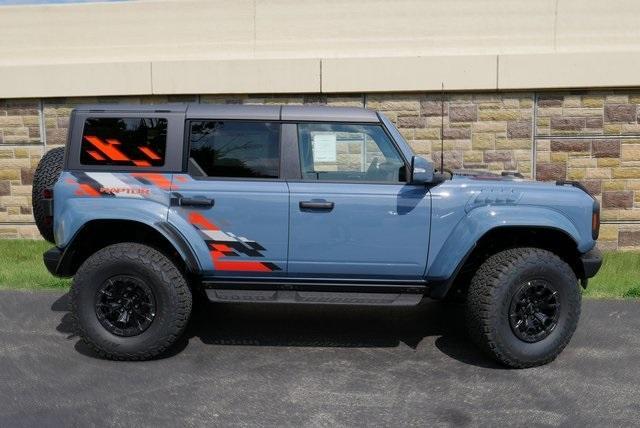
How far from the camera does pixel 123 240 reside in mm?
4625

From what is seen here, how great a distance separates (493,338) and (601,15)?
6.05 m

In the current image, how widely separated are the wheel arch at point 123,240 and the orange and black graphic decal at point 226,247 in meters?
0.15

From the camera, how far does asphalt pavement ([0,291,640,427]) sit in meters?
3.54

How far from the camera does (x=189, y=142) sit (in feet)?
14.6

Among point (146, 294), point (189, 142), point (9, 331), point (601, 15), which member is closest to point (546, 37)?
point (601, 15)

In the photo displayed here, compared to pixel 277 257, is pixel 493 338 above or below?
below

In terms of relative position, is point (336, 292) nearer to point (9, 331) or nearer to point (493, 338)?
point (493, 338)

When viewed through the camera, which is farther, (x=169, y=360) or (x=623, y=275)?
(x=623, y=275)

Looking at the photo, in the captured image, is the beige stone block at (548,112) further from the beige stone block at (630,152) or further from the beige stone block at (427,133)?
the beige stone block at (427,133)

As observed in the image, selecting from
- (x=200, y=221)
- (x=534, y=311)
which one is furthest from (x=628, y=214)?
(x=200, y=221)

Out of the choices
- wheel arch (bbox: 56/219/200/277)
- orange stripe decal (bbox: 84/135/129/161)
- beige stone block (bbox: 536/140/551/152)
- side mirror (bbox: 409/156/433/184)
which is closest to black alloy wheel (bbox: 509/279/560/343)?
side mirror (bbox: 409/156/433/184)

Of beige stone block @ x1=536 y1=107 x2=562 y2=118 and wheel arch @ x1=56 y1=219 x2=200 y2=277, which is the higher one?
beige stone block @ x1=536 y1=107 x2=562 y2=118

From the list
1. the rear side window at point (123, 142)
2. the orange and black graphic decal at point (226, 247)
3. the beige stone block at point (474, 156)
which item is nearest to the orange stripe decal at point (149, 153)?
the rear side window at point (123, 142)

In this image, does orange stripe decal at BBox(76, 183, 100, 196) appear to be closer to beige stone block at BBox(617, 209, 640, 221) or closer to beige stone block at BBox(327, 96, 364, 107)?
beige stone block at BBox(327, 96, 364, 107)
